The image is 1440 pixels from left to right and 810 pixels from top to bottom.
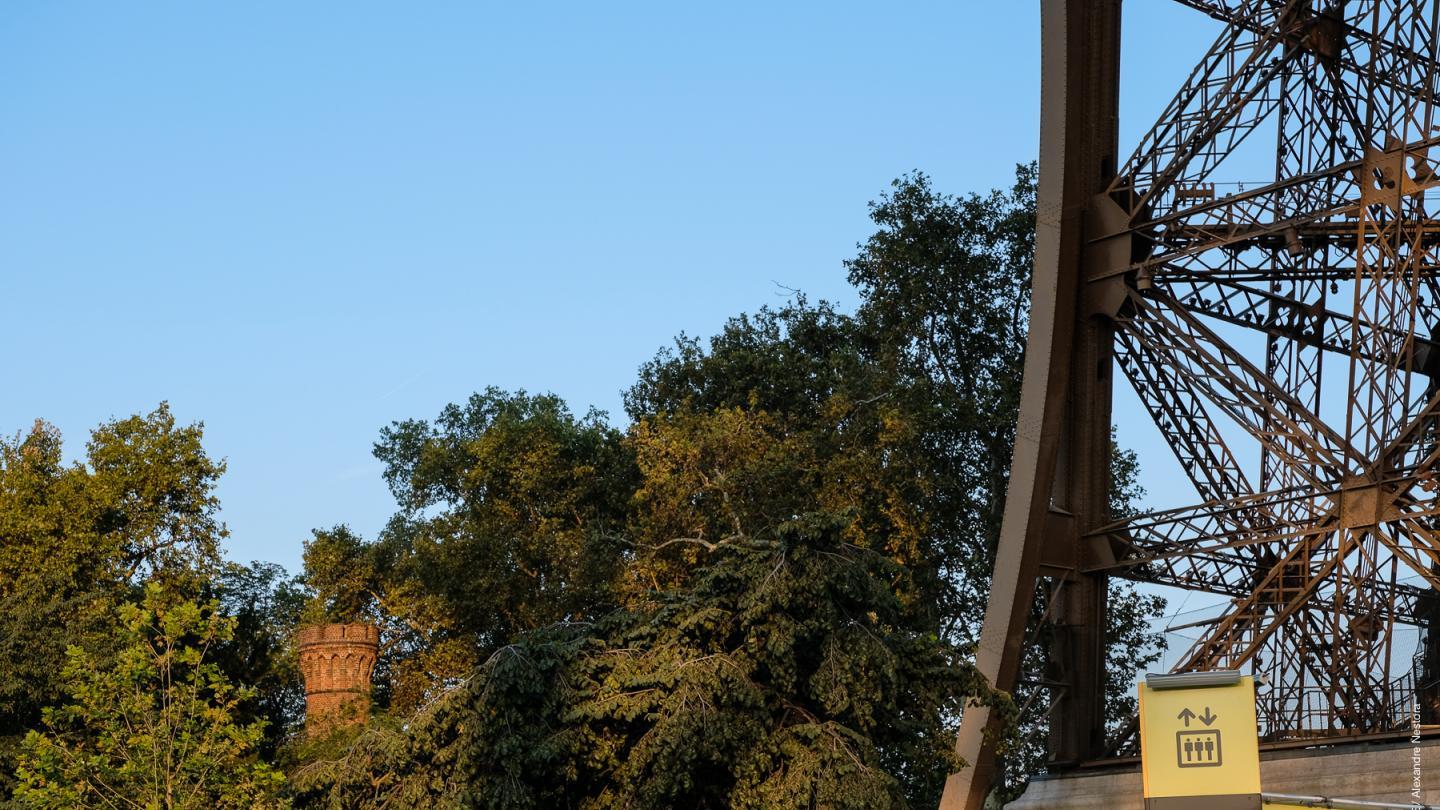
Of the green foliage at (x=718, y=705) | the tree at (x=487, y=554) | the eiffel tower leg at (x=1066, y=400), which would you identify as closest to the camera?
the green foliage at (x=718, y=705)

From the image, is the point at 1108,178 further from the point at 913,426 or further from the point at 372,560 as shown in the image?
the point at 372,560

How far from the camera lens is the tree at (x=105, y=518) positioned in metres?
30.0

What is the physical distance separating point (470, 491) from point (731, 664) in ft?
64.6

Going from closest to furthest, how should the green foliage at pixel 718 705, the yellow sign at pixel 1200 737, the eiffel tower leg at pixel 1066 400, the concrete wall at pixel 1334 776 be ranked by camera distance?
1. the yellow sign at pixel 1200 737
2. the green foliage at pixel 718 705
3. the concrete wall at pixel 1334 776
4. the eiffel tower leg at pixel 1066 400

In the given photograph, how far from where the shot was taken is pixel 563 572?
29.8 metres

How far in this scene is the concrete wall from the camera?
1417 cm

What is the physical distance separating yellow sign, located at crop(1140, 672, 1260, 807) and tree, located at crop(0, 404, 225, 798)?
22537 mm

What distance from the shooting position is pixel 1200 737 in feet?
24.8

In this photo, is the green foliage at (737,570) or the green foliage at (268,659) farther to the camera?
the green foliage at (268,659)

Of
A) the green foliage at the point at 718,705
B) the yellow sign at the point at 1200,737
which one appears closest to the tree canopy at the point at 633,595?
the green foliage at the point at 718,705

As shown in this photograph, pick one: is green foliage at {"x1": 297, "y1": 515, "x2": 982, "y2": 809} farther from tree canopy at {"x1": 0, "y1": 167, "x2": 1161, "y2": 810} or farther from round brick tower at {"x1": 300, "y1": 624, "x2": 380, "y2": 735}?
→ round brick tower at {"x1": 300, "y1": 624, "x2": 380, "y2": 735}

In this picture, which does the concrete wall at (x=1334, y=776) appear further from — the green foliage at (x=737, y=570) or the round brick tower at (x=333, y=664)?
the round brick tower at (x=333, y=664)

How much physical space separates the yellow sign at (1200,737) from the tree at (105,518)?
2254cm

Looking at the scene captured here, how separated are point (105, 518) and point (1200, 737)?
27.8 metres
